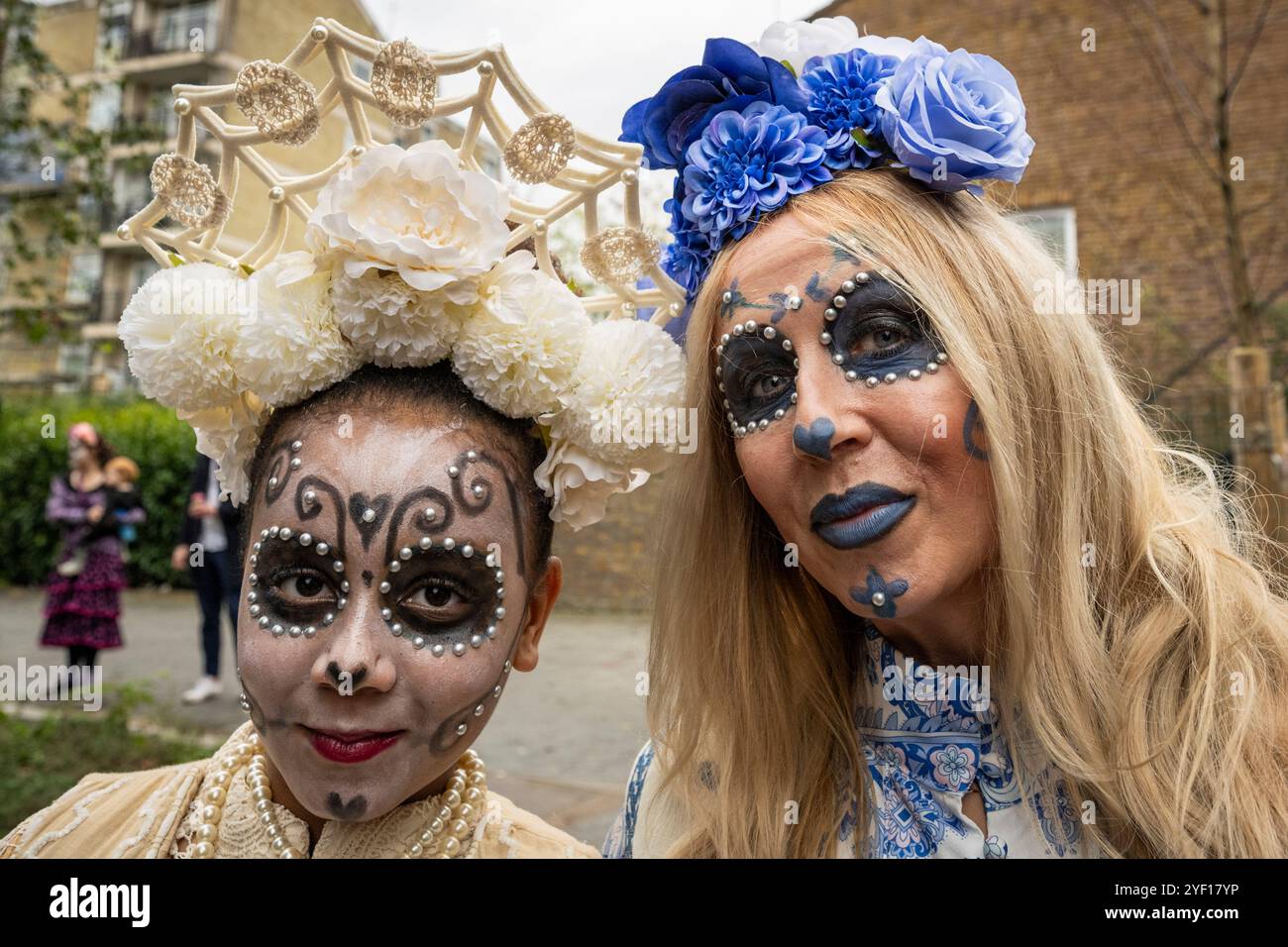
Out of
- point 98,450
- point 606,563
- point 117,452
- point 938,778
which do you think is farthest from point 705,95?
point 117,452

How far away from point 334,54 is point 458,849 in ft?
4.84

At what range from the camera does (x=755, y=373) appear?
1.75 meters

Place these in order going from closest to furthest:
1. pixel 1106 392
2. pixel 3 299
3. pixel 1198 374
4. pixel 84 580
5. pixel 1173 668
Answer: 1. pixel 1173 668
2. pixel 1106 392
3. pixel 3 299
4. pixel 84 580
5. pixel 1198 374

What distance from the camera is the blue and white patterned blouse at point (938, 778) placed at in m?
1.64

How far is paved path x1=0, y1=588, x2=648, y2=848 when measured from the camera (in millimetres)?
4840

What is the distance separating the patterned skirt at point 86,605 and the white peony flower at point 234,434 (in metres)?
5.07

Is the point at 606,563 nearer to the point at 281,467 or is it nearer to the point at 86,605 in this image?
the point at 86,605

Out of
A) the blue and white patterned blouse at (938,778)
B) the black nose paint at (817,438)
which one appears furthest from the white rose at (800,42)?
the blue and white patterned blouse at (938,778)

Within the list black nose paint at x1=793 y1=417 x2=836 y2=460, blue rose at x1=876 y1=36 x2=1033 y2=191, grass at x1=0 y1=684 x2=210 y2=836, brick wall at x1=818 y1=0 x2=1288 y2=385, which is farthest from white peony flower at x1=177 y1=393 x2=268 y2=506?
brick wall at x1=818 y1=0 x2=1288 y2=385

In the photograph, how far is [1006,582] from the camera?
1.63 metres

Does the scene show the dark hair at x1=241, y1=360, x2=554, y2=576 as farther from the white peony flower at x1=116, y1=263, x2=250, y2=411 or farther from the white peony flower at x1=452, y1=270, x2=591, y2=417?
the white peony flower at x1=116, y1=263, x2=250, y2=411

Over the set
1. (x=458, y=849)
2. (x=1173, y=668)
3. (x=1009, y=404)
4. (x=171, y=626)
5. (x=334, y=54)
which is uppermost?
(x=334, y=54)
